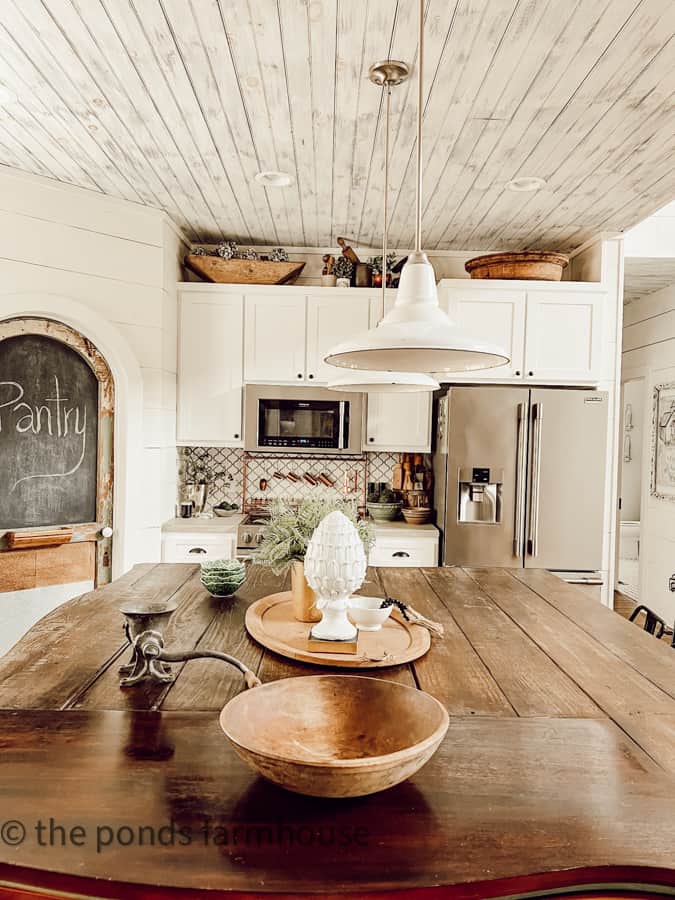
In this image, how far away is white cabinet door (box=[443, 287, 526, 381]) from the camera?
3.98 metres

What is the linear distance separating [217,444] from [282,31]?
8.52 ft

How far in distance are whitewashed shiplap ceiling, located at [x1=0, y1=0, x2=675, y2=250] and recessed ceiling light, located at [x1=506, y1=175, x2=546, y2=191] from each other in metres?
0.06

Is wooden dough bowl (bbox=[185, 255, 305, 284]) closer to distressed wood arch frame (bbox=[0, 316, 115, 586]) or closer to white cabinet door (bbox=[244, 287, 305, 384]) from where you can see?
white cabinet door (bbox=[244, 287, 305, 384])

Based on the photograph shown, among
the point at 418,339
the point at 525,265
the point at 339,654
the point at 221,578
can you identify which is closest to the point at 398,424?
the point at 525,265

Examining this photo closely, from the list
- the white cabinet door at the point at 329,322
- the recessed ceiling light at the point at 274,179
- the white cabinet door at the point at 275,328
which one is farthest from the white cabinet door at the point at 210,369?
the recessed ceiling light at the point at 274,179

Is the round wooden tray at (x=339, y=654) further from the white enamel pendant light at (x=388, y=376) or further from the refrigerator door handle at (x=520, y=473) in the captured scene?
the refrigerator door handle at (x=520, y=473)

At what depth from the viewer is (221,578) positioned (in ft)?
7.17

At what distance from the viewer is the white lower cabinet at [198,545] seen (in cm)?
386

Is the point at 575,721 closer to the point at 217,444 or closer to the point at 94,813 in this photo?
the point at 94,813

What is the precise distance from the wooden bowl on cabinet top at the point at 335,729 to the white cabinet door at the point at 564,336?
316 centimetres

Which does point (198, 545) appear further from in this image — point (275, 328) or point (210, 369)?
point (275, 328)

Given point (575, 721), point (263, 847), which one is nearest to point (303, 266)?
point (575, 721)

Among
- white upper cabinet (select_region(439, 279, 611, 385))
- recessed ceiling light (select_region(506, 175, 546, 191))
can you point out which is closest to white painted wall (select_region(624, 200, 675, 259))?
white upper cabinet (select_region(439, 279, 611, 385))

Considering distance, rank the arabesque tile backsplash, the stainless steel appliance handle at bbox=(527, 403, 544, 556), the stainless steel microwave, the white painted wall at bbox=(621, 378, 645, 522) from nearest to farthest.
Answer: the stainless steel appliance handle at bbox=(527, 403, 544, 556) < the stainless steel microwave < the arabesque tile backsplash < the white painted wall at bbox=(621, 378, 645, 522)
